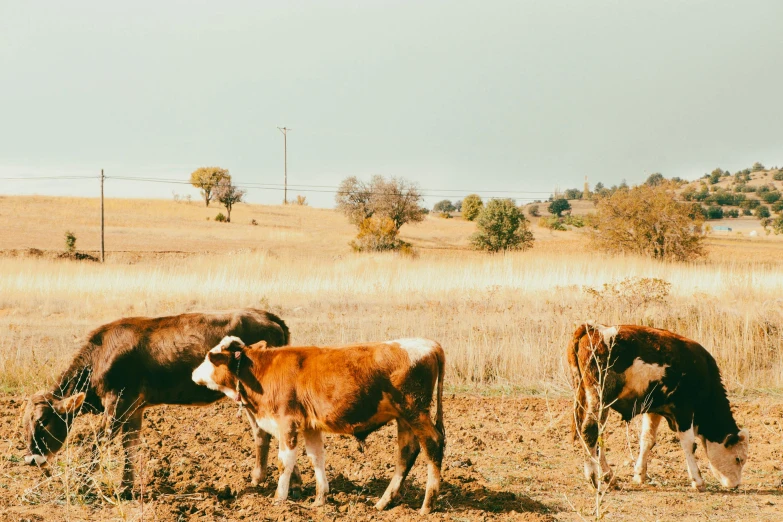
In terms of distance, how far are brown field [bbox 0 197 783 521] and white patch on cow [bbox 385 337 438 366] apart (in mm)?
1461

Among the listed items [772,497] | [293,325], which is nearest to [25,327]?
[293,325]

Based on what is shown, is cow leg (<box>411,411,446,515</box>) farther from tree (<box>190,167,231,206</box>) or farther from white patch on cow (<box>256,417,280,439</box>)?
tree (<box>190,167,231,206</box>)

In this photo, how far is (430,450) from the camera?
6.17 m

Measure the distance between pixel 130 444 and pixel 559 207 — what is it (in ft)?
307

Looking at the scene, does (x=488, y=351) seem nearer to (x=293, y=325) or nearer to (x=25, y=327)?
(x=293, y=325)

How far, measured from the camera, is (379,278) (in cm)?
2491

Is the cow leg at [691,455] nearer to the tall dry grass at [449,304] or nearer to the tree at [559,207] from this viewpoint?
the tall dry grass at [449,304]

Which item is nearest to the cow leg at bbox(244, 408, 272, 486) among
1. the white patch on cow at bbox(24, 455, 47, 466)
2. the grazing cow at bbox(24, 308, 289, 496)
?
the grazing cow at bbox(24, 308, 289, 496)

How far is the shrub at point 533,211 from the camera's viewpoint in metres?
99.2

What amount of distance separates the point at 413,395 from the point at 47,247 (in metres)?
50.5

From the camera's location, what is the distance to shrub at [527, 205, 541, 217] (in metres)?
99.2

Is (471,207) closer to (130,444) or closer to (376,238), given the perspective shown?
(376,238)

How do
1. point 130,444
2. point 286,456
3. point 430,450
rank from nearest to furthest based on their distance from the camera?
point 430,450 < point 286,456 < point 130,444

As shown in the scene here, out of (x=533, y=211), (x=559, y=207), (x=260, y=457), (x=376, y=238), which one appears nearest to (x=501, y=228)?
(x=376, y=238)
